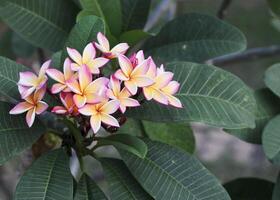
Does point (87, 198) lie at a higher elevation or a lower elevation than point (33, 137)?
lower

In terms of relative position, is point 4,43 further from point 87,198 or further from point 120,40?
point 87,198

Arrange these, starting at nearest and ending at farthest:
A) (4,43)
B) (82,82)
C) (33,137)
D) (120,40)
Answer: (82,82) < (33,137) < (120,40) < (4,43)

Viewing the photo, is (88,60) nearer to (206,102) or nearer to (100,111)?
(100,111)

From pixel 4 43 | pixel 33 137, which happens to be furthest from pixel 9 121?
pixel 4 43

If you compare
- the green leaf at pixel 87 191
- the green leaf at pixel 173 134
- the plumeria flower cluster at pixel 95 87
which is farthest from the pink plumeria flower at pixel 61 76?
the green leaf at pixel 173 134

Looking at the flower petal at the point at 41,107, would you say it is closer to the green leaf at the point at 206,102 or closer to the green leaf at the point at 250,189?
the green leaf at the point at 206,102

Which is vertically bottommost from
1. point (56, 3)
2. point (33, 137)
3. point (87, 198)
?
point (87, 198)

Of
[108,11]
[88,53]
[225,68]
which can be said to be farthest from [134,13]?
[225,68]
